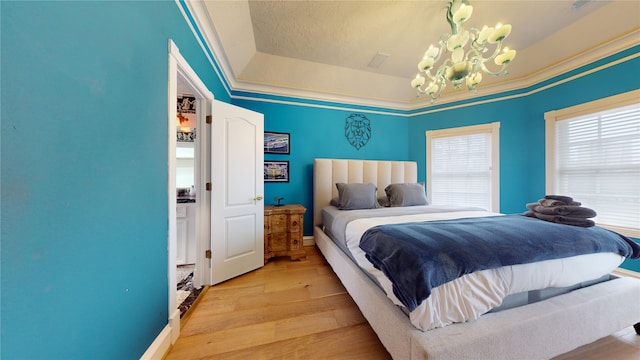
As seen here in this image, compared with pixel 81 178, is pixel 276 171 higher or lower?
higher

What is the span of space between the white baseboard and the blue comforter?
57.0 inches

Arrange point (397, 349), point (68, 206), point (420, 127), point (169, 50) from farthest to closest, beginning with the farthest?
1. point (420, 127)
2. point (169, 50)
3. point (397, 349)
4. point (68, 206)

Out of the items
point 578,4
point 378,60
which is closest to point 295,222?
point 378,60

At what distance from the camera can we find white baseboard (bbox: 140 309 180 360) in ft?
3.73

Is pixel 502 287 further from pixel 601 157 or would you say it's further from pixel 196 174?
pixel 601 157

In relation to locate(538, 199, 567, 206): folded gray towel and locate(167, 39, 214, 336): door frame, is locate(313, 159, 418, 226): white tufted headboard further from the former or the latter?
locate(538, 199, 567, 206): folded gray towel

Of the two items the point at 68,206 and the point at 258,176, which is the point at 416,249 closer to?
the point at 68,206

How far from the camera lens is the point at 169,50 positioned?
1.32 m

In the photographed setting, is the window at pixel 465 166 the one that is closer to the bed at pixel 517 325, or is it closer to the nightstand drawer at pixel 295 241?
the bed at pixel 517 325

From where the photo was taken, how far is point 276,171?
3.23 m

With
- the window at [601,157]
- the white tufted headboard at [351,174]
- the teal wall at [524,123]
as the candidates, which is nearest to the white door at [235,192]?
the white tufted headboard at [351,174]

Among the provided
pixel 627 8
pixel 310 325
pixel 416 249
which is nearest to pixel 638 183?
pixel 627 8

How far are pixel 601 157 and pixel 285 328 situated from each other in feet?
13.3

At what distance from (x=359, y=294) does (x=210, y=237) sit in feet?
5.32
